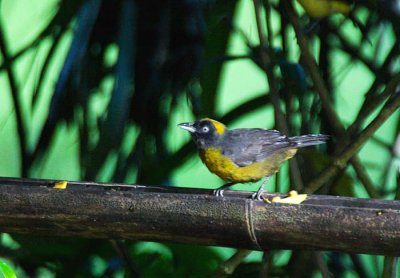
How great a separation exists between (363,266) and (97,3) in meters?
1.26

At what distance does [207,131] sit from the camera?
8.45 feet

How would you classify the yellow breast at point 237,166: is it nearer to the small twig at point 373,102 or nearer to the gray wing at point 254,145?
the gray wing at point 254,145

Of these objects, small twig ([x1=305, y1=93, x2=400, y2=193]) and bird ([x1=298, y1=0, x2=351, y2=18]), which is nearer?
small twig ([x1=305, y1=93, x2=400, y2=193])

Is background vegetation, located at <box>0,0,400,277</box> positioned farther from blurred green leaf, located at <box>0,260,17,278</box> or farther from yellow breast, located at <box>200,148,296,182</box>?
blurred green leaf, located at <box>0,260,17,278</box>

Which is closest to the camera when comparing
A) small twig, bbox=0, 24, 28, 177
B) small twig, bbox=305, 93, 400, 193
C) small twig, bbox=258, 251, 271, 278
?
small twig, bbox=305, 93, 400, 193

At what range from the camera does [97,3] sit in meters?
2.92

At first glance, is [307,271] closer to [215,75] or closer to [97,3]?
[215,75]

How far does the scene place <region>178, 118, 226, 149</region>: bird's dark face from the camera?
2553 mm

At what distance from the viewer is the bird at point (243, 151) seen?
2.50 m

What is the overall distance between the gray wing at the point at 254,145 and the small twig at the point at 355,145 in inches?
6.2

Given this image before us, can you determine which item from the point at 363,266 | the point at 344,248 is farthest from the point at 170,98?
the point at 344,248

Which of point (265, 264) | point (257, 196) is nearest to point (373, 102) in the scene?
point (265, 264)

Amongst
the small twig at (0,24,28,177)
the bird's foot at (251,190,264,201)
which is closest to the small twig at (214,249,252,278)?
the bird's foot at (251,190,264,201)

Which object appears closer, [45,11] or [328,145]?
[328,145]
